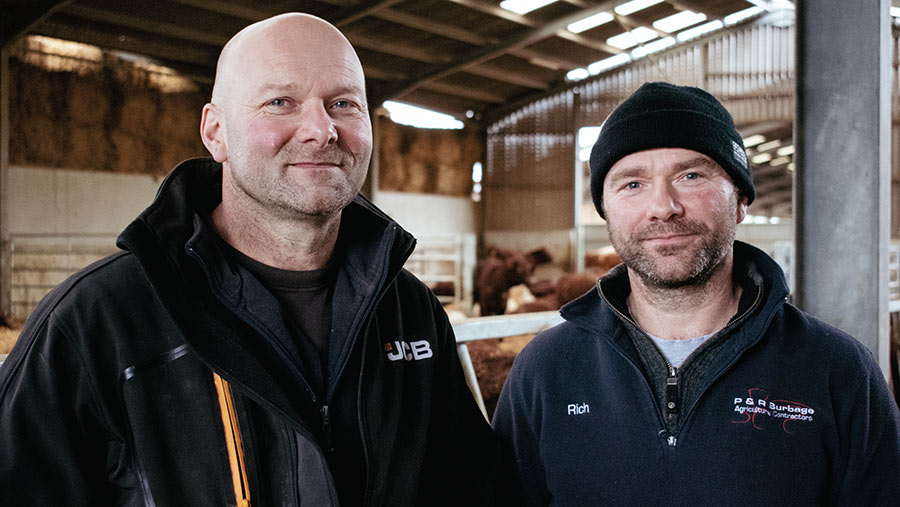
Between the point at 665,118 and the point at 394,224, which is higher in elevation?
the point at 665,118

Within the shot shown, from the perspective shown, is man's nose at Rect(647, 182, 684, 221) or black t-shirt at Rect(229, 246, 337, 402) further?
man's nose at Rect(647, 182, 684, 221)

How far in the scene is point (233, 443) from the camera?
165cm

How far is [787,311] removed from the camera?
80.9 inches

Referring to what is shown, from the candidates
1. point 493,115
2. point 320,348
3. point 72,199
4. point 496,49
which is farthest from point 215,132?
point 493,115

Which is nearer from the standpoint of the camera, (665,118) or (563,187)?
(665,118)

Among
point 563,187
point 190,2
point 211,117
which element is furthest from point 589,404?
point 563,187

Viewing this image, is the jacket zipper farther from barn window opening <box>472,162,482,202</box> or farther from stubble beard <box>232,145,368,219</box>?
barn window opening <box>472,162,482,202</box>

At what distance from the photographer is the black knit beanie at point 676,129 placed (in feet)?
6.72

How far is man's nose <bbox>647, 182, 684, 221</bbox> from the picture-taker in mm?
2004

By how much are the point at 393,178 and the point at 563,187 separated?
14.0ft

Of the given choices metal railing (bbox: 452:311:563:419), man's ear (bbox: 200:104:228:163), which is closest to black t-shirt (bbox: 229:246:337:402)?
man's ear (bbox: 200:104:228:163)

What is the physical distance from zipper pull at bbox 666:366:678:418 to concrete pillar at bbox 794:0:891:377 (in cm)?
226

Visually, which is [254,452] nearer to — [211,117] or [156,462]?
[156,462]

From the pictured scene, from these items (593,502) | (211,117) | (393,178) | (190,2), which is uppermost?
(190,2)
